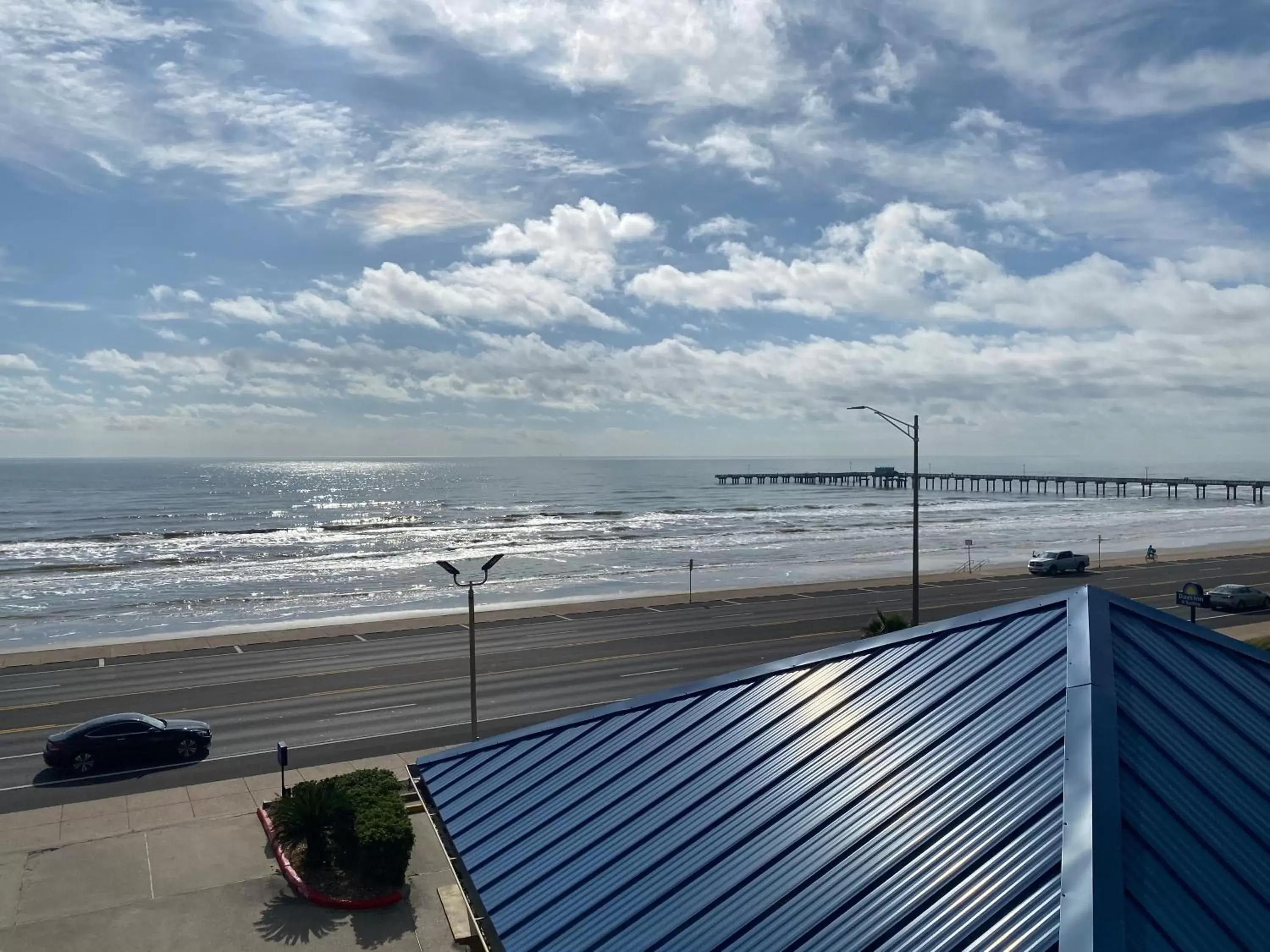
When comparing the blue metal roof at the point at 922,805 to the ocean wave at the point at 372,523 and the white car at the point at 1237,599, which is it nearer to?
the white car at the point at 1237,599

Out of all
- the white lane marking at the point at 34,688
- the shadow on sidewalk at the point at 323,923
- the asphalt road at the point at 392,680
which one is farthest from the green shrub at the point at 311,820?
the white lane marking at the point at 34,688

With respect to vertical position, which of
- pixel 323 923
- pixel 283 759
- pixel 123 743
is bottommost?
pixel 323 923

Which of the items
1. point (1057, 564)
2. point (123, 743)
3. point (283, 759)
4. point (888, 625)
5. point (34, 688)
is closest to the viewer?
point (283, 759)

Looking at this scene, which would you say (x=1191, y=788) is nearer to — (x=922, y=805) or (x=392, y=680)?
(x=922, y=805)

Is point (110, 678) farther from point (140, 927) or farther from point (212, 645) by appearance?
point (140, 927)

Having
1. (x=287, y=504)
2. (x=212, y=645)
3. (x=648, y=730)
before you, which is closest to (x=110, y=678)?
(x=212, y=645)

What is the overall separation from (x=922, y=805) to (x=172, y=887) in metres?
15.1

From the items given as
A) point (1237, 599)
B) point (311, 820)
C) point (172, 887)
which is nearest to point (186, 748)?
point (172, 887)

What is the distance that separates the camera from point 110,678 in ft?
108

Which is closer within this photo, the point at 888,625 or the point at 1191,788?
the point at 1191,788

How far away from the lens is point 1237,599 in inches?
1725

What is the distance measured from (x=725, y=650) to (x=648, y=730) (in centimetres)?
Result: 2547

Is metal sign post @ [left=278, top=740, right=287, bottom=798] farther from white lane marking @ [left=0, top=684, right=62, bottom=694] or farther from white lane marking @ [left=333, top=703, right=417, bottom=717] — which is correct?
white lane marking @ [left=0, top=684, right=62, bottom=694]

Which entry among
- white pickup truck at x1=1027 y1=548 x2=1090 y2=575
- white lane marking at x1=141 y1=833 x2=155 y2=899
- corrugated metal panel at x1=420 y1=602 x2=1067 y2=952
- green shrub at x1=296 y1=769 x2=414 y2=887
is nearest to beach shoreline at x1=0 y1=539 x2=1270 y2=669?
white pickup truck at x1=1027 y1=548 x2=1090 y2=575
